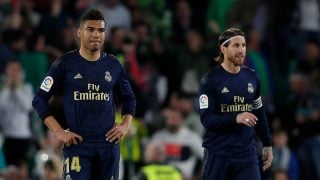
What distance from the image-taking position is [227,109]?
1246 centimetres

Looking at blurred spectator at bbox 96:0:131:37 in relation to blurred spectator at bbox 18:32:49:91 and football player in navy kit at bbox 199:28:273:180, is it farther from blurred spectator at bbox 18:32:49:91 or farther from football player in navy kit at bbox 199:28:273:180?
football player in navy kit at bbox 199:28:273:180

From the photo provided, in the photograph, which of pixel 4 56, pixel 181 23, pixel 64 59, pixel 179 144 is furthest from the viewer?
pixel 181 23

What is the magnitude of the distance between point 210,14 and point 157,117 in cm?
320

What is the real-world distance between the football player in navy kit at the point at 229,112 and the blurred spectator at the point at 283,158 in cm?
567

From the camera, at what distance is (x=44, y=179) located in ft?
54.2

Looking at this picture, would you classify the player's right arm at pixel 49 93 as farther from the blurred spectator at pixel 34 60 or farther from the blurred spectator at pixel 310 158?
the blurred spectator at pixel 310 158

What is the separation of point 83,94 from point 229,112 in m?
1.63

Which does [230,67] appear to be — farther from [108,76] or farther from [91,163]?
[91,163]

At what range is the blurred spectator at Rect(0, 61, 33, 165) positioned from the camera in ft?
57.5

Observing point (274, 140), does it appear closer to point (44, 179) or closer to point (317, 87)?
→ point (317, 87)

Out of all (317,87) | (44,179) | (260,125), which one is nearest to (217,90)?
(260,125)

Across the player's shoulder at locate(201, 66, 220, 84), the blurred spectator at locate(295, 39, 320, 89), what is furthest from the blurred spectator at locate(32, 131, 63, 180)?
the blurred spectator at locate(295, 39, 320, 89)

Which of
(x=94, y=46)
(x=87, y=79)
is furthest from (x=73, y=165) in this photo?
(x=94, y=46)

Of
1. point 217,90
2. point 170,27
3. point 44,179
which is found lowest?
point 44,179
